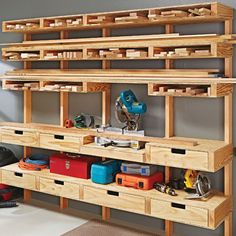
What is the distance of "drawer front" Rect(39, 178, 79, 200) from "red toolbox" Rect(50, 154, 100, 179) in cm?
11

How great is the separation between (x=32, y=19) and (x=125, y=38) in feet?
3.20

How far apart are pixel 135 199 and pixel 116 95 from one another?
88cm

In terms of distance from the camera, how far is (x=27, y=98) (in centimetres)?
402

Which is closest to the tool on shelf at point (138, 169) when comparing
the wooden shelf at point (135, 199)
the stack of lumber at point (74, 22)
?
the wooden shelf at point (135, 199)

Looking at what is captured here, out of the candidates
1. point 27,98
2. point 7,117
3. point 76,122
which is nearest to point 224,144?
point 76,122

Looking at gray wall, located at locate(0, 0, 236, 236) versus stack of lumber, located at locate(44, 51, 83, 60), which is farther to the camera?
stack of lumber, located at locate(44, 51, 83, 60)

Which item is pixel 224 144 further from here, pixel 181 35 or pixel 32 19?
pixel 32 19

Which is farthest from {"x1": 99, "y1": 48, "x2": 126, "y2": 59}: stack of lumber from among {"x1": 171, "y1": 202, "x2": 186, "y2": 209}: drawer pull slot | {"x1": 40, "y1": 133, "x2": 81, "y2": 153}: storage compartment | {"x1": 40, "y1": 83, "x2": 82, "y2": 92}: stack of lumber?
{"x1": 171, "y1": 202, "x2": 186, "y2": 209}: drawer pull slot

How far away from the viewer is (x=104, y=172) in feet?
10.9

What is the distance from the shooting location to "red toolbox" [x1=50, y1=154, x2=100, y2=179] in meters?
3.48

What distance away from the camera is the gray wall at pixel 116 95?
314 cm

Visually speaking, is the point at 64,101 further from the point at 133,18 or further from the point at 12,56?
the point at 133,18

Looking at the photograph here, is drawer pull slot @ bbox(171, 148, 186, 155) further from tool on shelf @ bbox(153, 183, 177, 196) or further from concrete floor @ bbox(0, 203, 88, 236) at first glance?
concrete floor @ bbox(0, 203, 88, 236)

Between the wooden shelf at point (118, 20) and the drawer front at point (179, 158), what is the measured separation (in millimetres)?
895
